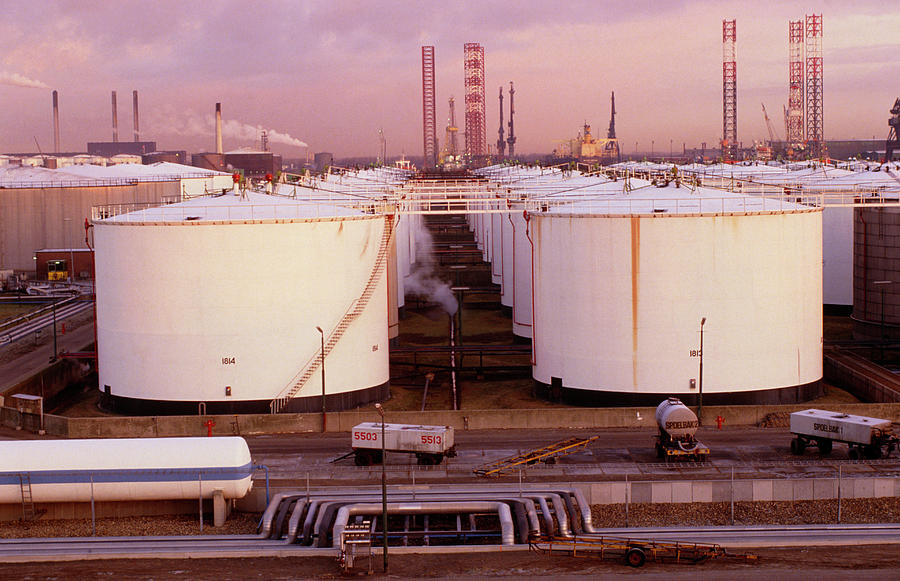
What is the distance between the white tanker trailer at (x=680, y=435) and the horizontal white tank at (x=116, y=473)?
16195mm

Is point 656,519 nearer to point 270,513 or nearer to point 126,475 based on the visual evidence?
point 270,513

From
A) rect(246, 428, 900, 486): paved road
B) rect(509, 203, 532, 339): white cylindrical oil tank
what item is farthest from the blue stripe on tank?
rect(509, 203, 532, 339): white cylindrical oil tank

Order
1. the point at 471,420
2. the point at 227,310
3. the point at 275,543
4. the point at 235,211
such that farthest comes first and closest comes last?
the point at 235,211 < the point at 227,310 < the point at 471,420 < the point at 275,543

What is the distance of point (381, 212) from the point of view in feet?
201

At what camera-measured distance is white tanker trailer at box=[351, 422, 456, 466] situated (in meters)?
44.3

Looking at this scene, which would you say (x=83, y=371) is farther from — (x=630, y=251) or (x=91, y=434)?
(x=630, y=251)

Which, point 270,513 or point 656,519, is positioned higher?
point 270,513

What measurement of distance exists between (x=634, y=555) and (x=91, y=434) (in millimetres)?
26490

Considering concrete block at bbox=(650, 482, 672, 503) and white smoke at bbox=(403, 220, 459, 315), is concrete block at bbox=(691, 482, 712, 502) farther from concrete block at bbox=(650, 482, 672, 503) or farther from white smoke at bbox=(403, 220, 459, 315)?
white smoke at bbox=(403, 220, 459, 315)

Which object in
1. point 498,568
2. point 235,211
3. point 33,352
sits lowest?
point 498,568

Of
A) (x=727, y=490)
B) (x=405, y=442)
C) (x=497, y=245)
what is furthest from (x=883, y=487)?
(x=497, y=245)

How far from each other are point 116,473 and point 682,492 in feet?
61.1

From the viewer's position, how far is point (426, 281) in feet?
336

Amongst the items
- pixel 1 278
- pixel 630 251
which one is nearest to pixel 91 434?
pixel 630 251
